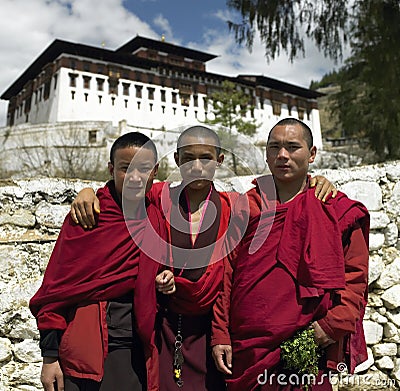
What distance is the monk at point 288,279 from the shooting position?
1692 millimetres

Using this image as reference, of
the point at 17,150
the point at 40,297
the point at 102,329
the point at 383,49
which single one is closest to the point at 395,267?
the point at 102,329

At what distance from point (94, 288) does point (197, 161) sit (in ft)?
2.02

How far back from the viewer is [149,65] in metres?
31.0

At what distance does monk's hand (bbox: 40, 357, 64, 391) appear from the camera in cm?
171

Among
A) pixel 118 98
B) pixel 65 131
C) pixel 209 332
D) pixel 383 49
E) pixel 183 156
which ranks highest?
pixel 118 98

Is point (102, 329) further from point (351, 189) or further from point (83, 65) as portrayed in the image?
point (83, 65)

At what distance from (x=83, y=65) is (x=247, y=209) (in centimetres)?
2924

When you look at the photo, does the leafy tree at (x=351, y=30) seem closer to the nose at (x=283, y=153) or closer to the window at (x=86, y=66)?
the nose at (x=283, y=153)

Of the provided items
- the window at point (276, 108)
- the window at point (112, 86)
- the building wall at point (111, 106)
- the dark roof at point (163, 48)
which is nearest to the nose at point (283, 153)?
the building wall at point (111, 106)

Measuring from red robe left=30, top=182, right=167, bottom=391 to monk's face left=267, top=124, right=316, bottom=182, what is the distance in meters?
0.60

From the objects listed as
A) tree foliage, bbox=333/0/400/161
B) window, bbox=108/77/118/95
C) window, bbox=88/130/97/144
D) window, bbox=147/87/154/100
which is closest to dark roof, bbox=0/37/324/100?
window, bbox=108/77/118/95

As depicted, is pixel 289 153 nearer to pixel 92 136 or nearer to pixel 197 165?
pixel 197 165

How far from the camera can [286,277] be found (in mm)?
1732

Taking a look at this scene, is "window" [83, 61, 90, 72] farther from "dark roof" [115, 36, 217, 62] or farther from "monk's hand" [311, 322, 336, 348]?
"monk's hand" [311, 322, 336, 348]
